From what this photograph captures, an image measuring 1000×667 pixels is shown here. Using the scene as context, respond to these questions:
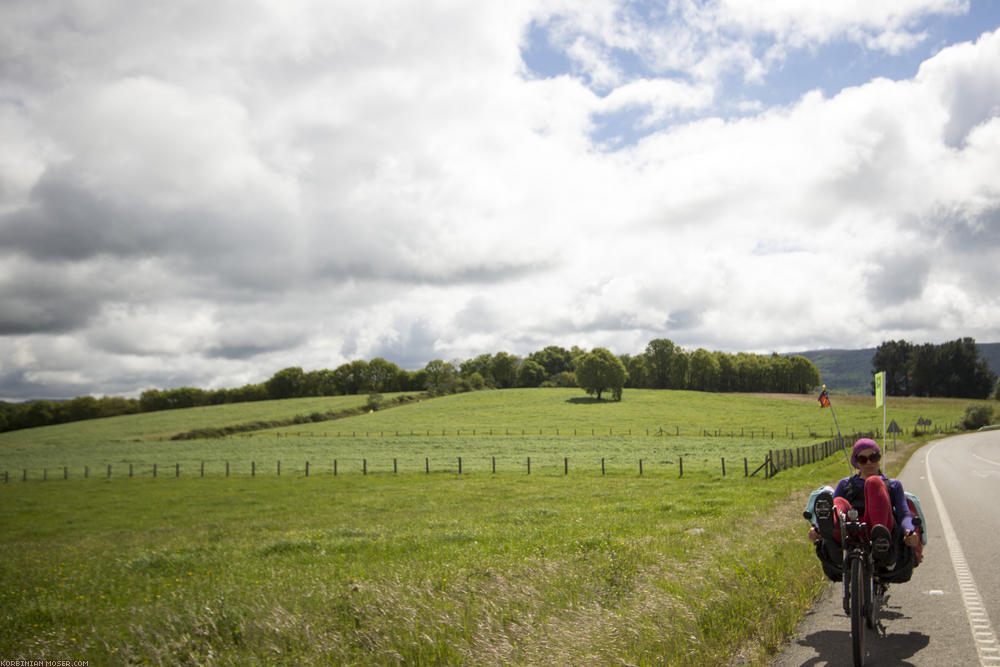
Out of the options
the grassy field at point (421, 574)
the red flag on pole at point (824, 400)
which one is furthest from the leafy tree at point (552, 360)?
the red flag on pole at point (824, 400)

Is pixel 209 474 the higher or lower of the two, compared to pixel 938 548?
lower

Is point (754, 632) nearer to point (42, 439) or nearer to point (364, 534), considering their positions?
point (364, 534)

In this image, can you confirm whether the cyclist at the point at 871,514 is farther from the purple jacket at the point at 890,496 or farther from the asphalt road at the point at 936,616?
the asphalt road at the point at 936,616

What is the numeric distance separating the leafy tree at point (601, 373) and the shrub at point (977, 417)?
54.3 metres

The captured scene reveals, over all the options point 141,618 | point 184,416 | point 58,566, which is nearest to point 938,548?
point 141,618

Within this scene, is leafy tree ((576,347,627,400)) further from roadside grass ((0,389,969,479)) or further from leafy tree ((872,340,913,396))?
leafy tree ((872,340,913,396))

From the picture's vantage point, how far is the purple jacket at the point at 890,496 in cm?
646

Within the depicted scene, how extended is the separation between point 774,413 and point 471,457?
63199 millimetres

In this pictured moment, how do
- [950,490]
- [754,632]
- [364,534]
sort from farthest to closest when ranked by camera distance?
[950,490] < [364,534] < [754,632]

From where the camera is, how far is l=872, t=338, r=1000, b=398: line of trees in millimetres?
136500

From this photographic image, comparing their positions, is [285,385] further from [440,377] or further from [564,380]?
[564,380]

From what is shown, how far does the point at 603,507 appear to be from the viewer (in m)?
21.7

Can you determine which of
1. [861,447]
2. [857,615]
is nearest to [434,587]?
[857,615]

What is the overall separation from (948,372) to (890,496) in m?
166
